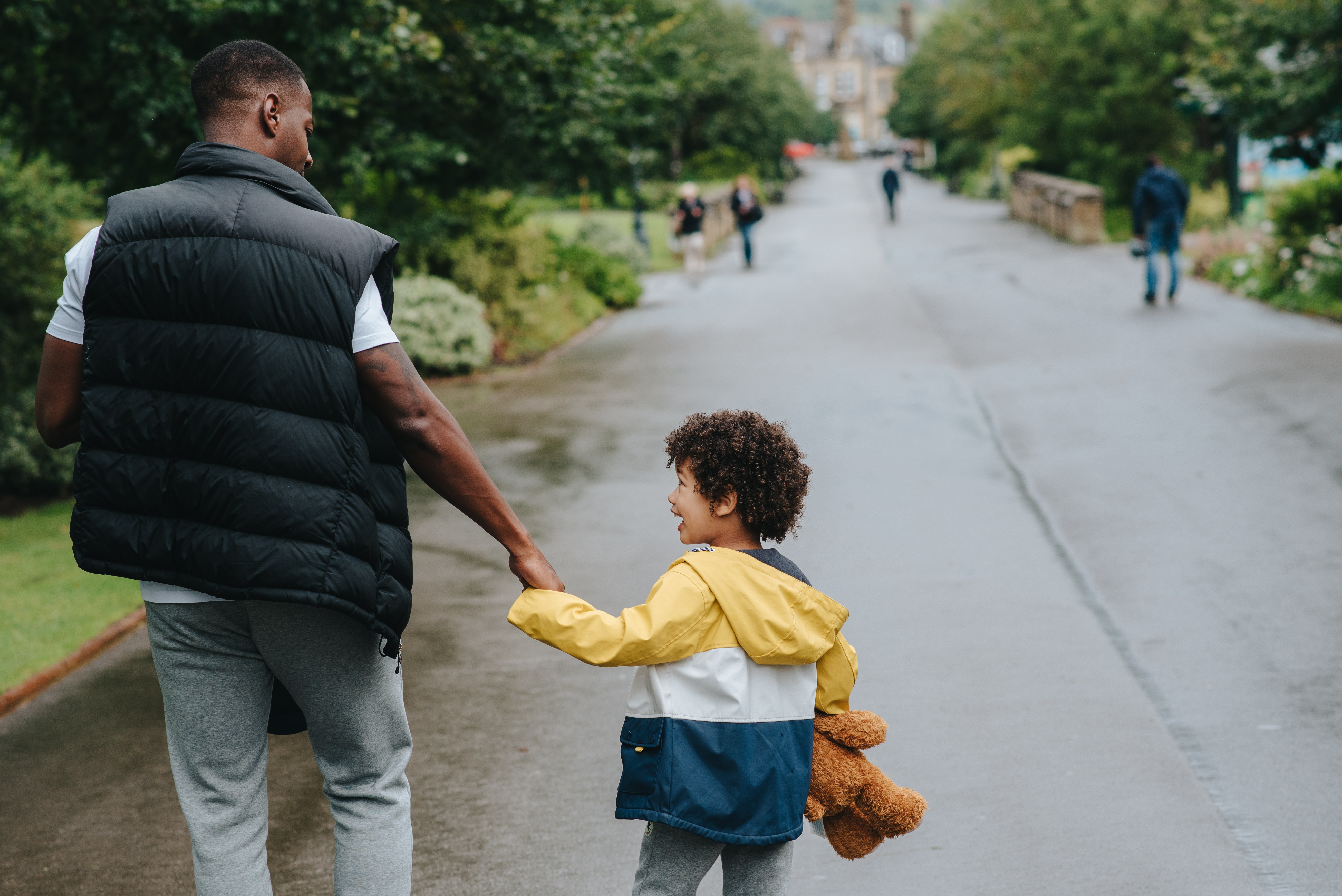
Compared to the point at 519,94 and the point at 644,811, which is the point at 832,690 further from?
the point at 519,94

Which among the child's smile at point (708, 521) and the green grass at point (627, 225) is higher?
the child's smile at point (708, 521)

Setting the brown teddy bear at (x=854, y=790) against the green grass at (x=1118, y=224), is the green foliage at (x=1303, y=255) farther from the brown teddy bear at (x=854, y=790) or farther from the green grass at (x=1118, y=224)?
the brown teddy bear at (x=854, y=790)

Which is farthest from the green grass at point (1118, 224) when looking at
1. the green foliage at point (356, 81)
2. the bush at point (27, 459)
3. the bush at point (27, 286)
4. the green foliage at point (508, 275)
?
the bush at point (27, 459)

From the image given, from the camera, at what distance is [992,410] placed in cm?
1069

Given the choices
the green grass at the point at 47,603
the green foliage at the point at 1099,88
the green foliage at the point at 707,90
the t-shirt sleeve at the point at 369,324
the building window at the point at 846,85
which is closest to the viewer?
the t-shirt sleeve at the point at 369,324

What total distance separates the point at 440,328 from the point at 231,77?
10.7m

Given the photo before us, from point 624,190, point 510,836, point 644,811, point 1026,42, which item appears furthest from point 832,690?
point 1026,42

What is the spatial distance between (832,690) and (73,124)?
8.59 m

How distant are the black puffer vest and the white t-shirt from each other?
0.04 meters

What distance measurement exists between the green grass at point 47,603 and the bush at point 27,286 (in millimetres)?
1843

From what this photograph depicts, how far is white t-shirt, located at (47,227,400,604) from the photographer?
238 centimetres

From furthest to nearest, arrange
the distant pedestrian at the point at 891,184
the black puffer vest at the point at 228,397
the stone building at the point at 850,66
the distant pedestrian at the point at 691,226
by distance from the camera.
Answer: the stone building at the point at 850,66, the distant pedestrian at the point at 891,184, the distant pedestrian at the point at 691,226, the black puffer vest at the point at 228,397

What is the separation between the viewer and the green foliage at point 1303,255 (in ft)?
47.8

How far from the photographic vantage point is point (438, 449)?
2492mm
